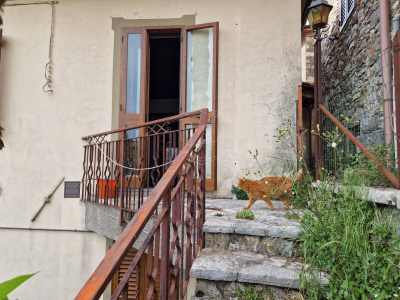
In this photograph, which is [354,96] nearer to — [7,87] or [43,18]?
[43,18]

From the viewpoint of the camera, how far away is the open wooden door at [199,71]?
4730 millimetres

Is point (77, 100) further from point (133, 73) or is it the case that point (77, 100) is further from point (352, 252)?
point (352, 252)

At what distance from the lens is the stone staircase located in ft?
6.11

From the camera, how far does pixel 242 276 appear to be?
188 centimetres

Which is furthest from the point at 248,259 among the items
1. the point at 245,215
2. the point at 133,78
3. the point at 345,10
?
the point at 345,10

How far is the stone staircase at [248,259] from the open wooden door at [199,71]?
7.80ft

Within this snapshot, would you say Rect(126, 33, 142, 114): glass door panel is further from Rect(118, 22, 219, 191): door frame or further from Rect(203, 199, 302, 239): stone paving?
Rect(203, 199, 302, 239): stone paving

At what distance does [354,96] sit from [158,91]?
5.55 m

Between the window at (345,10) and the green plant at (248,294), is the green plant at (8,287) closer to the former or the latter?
the green plant at (248,294)

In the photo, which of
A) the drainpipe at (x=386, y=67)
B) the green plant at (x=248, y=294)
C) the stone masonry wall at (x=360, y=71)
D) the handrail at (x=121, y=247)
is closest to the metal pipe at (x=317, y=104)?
the stone masonry wall at (x=360, y=71)

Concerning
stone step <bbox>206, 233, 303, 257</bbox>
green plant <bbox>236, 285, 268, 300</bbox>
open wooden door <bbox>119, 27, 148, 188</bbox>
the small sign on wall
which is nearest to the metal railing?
stone step <bbox>206, 233, 303, 257</bbox>

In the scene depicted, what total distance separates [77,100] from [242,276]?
14.3ft

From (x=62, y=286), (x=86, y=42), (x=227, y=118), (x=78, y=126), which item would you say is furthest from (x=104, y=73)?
(x=62, y=286)

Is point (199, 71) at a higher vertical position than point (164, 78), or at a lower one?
lower
